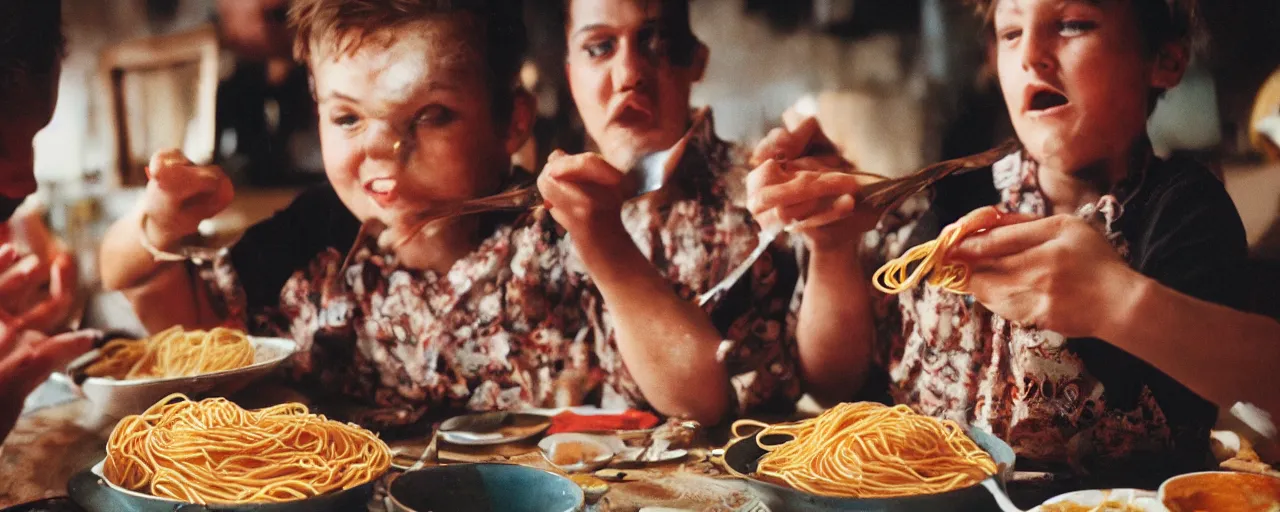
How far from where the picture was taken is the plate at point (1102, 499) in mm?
1838

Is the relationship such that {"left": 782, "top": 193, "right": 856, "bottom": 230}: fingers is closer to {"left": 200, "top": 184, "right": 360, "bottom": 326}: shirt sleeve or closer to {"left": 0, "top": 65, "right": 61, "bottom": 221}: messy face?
{"left": 200, "top": 184, "right": 360, "bottom": 326}: shirt sleeve

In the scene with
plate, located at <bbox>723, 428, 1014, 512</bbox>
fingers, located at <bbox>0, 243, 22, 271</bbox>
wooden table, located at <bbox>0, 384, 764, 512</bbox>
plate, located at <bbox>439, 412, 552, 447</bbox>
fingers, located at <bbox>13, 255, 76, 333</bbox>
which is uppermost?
fingers, located at <bbox>0, 243, 22, 271</bbox>

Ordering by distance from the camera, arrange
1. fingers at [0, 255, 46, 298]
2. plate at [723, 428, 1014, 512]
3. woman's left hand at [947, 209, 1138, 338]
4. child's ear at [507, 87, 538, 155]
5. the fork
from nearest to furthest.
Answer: plate at [723, 428, 1014, 512]
woman's left hand at [947, 209, 1138, 338]
the fork
child's ear at [507, 87, 538, 155]
fingers at [0, 255, 46, 298]

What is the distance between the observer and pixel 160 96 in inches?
103

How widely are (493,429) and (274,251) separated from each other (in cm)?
75

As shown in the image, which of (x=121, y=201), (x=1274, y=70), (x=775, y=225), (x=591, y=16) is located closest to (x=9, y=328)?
(x=121, y=201)

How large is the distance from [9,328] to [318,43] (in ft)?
3.57

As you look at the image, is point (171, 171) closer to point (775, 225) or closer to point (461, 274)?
point (461, 274)

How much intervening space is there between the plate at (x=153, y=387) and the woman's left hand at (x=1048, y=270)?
1660mm

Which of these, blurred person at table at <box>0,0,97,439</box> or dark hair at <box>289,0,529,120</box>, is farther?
blurred person at table at <box>0,0,97,439</box>

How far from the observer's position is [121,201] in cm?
263

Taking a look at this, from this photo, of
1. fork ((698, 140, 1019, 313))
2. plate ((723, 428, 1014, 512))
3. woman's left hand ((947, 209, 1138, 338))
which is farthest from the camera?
fork ((698, 140, 1019, 313))

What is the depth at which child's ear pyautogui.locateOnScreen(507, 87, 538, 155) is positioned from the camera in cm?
238

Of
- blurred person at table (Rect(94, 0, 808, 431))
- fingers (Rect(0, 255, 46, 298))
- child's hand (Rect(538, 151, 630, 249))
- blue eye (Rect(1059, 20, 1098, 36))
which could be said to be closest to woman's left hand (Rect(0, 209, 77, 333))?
fingers (Rect(0, 255, 46, 298))
